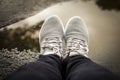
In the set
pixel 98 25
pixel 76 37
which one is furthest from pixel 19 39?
pixel 98 25

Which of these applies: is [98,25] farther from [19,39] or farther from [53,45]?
[19,39]

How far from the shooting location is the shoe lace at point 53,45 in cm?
106

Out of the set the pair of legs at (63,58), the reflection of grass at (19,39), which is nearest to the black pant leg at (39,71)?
the pair of legs at (63,58)

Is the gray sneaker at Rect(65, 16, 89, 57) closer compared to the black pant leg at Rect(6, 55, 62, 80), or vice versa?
the black pant leg at Rect(6, 55, 62, 80)

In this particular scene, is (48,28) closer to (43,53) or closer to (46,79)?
(43,53)

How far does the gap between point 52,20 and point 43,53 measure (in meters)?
0.20

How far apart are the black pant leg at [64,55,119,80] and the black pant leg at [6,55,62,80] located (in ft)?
0.16

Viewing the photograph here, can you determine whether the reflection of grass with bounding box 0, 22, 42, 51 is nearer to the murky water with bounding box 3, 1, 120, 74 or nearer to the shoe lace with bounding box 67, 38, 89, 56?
the murky water with bounding box 3, 1, 120, 74

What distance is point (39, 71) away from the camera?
808 mm

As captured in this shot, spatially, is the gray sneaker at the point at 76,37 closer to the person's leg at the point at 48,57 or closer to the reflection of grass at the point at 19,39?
the person's leg at the point at 48,57

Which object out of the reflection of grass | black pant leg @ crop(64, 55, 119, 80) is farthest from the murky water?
black pant leg @ crop(64, 55, 119, 80)

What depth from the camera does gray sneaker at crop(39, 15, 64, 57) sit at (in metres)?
1.07

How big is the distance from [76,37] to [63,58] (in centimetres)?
13

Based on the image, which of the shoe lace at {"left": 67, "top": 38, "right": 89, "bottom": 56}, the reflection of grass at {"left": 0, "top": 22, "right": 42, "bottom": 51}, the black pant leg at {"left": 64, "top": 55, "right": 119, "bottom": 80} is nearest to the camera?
the black pant leg at {"left": 64, "top": 55, "right": 119, "bottom": 80}
